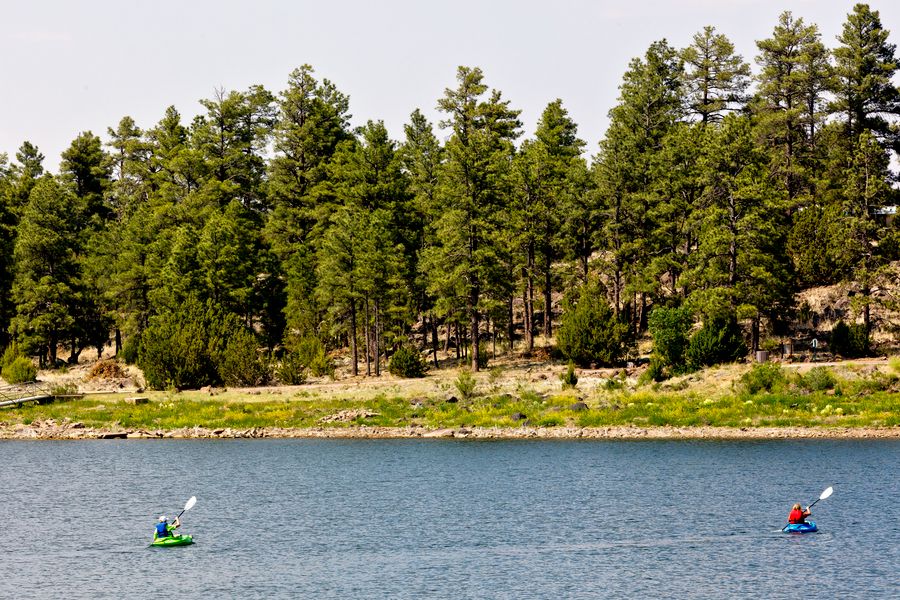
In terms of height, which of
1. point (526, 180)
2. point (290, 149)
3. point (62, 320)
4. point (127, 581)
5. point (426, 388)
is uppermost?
point (290, 149)

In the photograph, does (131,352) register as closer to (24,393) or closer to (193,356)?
(24,393)

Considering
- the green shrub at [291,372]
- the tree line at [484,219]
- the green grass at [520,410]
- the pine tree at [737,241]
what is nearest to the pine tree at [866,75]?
the tree line at [484,219]

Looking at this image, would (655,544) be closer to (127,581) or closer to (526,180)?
(127,581)

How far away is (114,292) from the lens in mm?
102938

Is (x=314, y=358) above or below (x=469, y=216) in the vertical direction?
below

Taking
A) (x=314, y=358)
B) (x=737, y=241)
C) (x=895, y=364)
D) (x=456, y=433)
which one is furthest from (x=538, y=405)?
(x=314, y=358)

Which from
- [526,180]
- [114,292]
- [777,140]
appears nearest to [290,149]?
[114,292]

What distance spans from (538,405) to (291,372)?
22963 millimetres

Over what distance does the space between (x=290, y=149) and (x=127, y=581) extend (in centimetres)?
8350

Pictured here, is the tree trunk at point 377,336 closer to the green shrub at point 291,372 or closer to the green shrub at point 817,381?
the green shrub at point 291,372

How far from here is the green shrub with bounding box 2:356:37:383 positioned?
303 ft

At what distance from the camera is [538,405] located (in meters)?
72.0

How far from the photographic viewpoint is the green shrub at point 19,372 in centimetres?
9225

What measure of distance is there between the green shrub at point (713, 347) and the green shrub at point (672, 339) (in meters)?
0.68
